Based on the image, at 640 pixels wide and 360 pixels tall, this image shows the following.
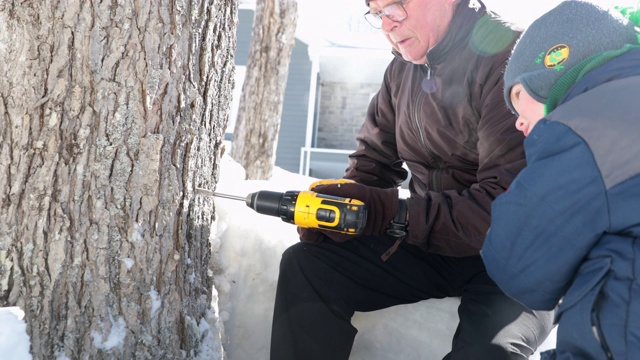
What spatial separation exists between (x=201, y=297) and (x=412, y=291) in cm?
78

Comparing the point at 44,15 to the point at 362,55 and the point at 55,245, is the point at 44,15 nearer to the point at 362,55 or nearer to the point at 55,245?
the point at 55,245

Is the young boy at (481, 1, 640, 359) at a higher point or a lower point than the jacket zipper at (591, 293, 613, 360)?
higher

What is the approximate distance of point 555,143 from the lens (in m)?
1.44

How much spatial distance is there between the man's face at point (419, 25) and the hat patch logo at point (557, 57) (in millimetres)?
972

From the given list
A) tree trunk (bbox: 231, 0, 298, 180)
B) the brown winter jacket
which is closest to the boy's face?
the brown winter jacket

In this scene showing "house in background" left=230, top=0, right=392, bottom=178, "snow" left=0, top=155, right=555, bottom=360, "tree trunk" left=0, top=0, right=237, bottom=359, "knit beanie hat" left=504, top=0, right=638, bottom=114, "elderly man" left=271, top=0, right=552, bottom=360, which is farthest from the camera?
"house in background" left=230, top=0, right=392, bottom=178

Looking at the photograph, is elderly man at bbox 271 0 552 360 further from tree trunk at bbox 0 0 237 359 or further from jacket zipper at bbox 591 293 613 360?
jacket zipper at bbox 591 293 613 360

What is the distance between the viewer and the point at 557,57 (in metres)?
1.58

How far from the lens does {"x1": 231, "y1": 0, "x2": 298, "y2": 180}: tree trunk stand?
22.2ft

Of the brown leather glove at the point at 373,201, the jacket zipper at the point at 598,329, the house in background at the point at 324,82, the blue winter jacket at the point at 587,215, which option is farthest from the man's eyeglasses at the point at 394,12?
the house in background at the point at 324,82

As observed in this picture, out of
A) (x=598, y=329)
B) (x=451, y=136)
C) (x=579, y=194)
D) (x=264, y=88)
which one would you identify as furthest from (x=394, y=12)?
(x=264, y=88)

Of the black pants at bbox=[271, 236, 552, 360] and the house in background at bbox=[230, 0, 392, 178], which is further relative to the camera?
the house in background at bbox=[230, 0, 392, 178]

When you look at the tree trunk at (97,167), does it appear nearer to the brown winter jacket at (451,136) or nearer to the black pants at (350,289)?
the black pants at (350,289)

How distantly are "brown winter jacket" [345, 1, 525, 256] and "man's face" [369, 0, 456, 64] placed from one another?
45 millimetres
